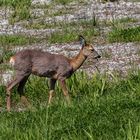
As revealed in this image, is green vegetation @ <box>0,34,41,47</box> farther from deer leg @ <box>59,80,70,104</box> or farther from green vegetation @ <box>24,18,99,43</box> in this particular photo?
deer leg @ <box>59,80,70,104</box>

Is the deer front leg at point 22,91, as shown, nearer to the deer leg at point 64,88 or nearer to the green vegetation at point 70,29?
the deer leg at point 64,88

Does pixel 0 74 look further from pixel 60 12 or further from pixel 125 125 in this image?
pixel 60 12

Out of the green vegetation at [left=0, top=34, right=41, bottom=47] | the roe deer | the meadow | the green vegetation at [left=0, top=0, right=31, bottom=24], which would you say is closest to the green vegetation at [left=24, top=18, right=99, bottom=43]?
the meadow

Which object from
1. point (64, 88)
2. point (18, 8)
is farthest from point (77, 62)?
point (18, 8)

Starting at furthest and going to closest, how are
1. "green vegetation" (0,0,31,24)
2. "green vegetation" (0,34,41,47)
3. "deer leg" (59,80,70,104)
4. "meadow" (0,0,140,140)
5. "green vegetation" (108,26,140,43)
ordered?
"green vegetation" (0,0,31,24) → "green vegetation" (0,34,41,47) → "green vegetation" (108,26,140,43) → "deer leg" (59,80,70,104) → "meadow" (0,0,140,140)

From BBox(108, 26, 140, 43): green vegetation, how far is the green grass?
579 cm

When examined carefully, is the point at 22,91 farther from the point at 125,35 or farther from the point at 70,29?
the point at 70,29

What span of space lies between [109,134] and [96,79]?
5217mm

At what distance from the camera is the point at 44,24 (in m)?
23.8

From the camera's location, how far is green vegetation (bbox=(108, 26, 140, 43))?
65.6 ft

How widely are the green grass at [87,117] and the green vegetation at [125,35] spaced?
579 centimetres

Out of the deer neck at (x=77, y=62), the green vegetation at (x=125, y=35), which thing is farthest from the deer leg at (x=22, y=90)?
the green vegetation at (x=125, y=35)

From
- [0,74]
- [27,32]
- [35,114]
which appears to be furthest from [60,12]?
[35,114]

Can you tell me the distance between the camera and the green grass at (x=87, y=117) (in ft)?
31.0
